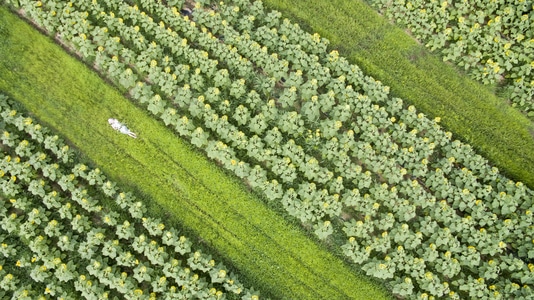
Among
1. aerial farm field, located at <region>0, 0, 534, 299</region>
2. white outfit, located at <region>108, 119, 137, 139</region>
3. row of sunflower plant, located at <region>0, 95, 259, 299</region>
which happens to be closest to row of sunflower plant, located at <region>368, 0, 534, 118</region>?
aerial farm field, located at <region>0, 0, 534, 299</region>

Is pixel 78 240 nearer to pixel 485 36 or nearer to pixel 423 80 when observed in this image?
pixel 423 80

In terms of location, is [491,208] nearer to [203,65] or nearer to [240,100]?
[240,100]

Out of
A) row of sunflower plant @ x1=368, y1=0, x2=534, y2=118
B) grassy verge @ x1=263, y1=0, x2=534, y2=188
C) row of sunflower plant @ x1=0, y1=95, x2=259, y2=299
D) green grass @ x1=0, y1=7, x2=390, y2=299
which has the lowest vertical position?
row of sunflower plant @ x1=0, y1=95, x2=259, y2=299

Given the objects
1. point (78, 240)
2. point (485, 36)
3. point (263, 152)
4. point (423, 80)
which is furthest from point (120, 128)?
point (485, 36)

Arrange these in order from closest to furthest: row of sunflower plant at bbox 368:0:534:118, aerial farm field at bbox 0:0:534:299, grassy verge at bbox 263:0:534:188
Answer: aerial farm field at bbox 0:0:534:299 → row of sunflower plant at bbox 368:0:534:118 → grassy verge at bbox 263:0:534:188

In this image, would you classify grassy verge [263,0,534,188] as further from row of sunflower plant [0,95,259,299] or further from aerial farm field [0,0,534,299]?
row of sunflower plant [0,95,259,299]

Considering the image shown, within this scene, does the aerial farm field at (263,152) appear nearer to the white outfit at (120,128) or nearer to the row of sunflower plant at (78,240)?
the row of sunflower plant at (78,240)

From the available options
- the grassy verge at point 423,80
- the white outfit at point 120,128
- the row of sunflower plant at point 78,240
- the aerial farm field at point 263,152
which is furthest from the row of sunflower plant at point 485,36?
the row of sunflower plant at point 78,240
